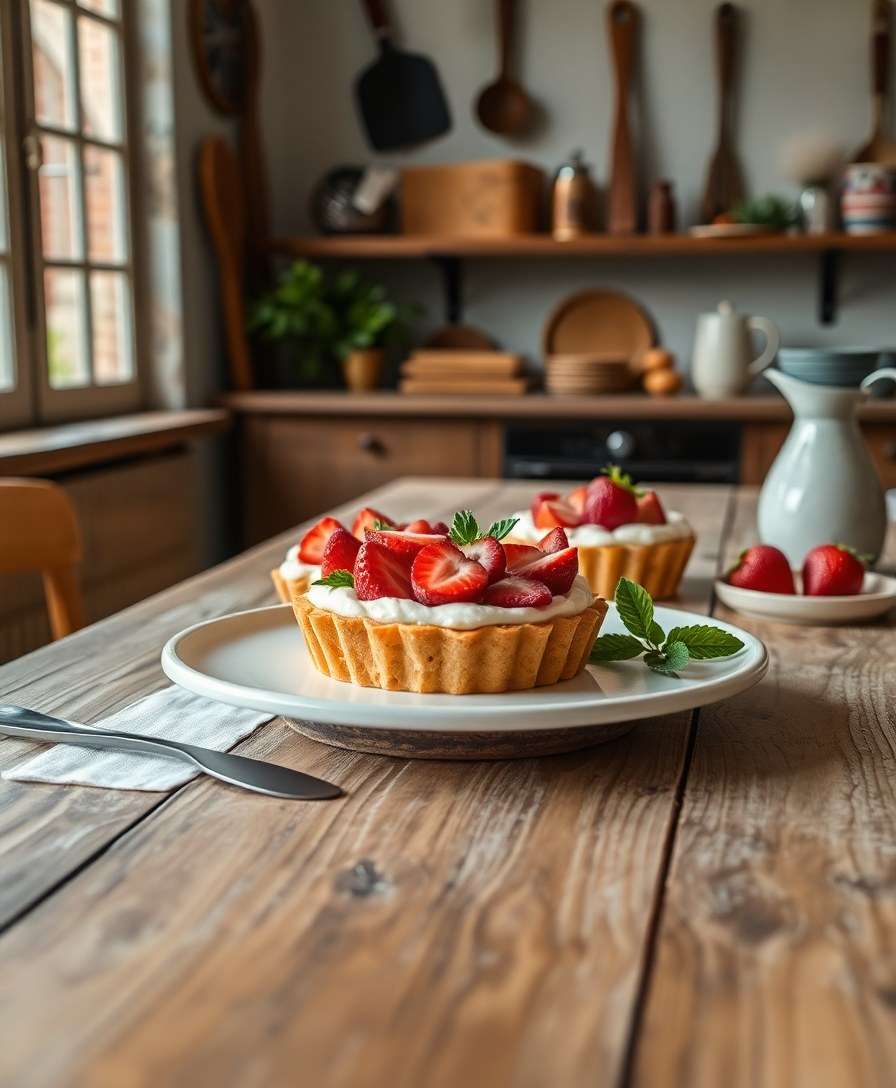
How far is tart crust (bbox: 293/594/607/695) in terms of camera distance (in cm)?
82

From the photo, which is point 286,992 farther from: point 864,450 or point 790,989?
point 864,450

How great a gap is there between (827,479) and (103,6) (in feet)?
7.84

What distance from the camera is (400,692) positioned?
0.84m

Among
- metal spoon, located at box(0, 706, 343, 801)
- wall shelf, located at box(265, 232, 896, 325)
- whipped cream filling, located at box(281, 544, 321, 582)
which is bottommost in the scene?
metal spoon, located at box(0, 706, 343, 801)

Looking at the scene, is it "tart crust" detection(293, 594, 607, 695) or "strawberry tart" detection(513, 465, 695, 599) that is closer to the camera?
"tart crust" detection(293, 594, 607, 695)

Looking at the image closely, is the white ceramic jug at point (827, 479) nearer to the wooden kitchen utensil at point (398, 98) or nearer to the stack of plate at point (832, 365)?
the stack of plate at point (832, 365)

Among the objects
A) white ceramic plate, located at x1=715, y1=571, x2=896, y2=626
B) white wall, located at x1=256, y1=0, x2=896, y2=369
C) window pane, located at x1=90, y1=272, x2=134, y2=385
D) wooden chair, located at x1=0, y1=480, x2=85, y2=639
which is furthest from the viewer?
white wall, located at x1=256, y1=0, x2=896, y2=369

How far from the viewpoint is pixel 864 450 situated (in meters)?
1.44

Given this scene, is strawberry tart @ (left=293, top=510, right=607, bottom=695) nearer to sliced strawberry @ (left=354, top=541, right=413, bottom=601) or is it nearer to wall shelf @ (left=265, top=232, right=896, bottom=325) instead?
sliced strawberry @ (left=354, top=541, right=413, bottom=601)

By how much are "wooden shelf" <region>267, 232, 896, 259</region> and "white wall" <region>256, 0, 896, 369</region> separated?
12 centimetres

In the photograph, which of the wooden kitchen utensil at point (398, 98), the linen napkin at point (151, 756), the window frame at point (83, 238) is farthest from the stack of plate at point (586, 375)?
the linen napkin at point (151, 756)

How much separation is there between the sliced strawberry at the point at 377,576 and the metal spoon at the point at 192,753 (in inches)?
5.2

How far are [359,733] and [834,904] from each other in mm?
318

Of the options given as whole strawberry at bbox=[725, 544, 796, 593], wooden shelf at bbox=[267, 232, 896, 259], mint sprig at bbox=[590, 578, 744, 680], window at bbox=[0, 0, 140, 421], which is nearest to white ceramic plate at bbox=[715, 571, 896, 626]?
whole strawberry at bbox=[725, 544, 796, 593]
